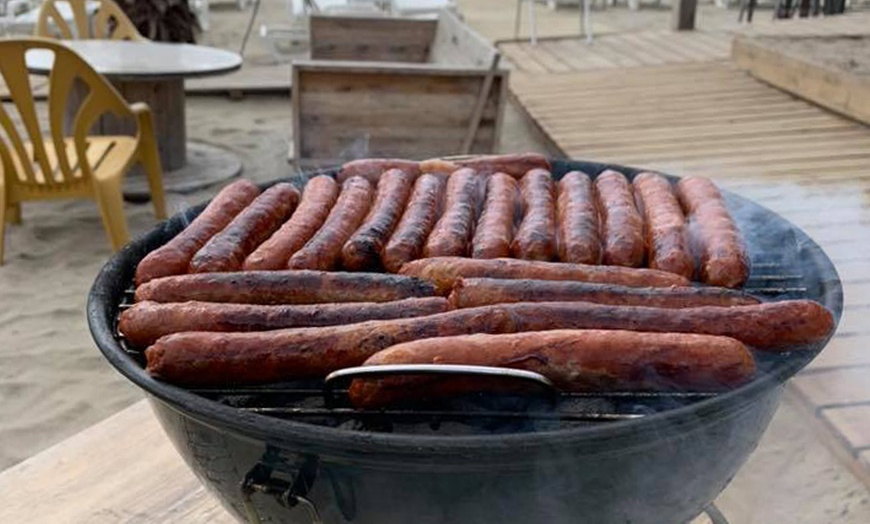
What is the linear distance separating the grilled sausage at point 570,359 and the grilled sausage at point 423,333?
0.06 metres

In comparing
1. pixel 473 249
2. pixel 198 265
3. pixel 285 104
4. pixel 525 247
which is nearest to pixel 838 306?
pixel 525 247

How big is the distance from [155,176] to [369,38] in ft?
8.93

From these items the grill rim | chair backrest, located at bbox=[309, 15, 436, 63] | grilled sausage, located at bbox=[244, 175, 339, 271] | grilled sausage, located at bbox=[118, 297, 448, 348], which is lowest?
chair backrest, located at bbox=[309, 15, 436, 63]

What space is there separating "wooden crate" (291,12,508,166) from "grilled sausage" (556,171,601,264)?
318 cm

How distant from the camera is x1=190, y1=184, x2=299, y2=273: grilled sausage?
170 centimetres

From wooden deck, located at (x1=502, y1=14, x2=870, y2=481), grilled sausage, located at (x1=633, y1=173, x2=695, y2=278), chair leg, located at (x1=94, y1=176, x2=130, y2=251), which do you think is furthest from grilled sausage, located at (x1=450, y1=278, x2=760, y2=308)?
chair leg, located at (x1=94, y1=176, x2=130, y2=251)

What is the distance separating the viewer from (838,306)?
5.40 ft

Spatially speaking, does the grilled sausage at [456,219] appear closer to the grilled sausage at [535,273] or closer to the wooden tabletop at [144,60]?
the grilled sausage at [535,273]

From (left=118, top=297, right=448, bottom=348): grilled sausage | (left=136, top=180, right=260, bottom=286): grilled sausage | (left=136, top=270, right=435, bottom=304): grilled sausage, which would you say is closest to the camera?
(left=118, top=297, right=448, bottom=348): grilled sausage

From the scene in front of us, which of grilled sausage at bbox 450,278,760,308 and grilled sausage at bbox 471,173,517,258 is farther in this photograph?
grilled sausage at bbox 471,173,517,258

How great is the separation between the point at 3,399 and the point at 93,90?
211cm

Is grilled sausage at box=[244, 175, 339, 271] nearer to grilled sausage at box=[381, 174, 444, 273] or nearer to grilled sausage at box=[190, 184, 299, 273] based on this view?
grilled sausage at box=[190, 184, 299, 273]

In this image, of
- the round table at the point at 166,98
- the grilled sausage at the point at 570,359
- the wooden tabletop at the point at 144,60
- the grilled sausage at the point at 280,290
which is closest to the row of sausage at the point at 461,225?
the grilled sausage at the point at 280,290

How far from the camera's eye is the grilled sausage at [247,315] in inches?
58.1
